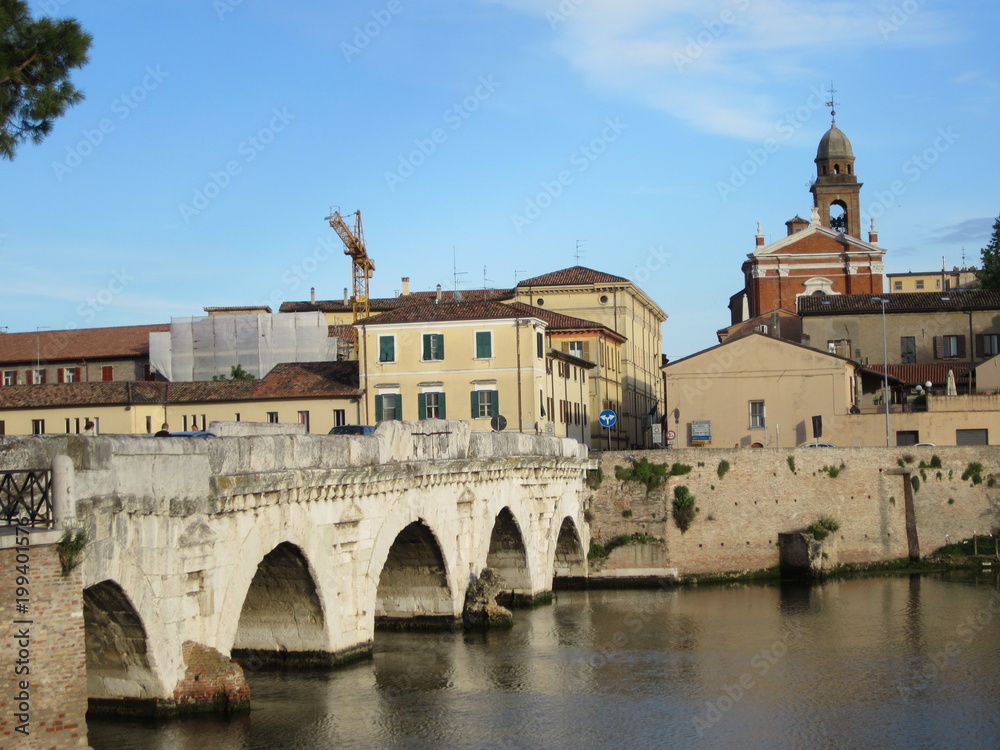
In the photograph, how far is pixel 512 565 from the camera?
38.2 meters

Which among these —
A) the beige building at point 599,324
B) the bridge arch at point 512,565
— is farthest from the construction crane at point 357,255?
the bridge arch at point 512,565

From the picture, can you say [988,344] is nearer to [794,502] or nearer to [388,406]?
[794,502]

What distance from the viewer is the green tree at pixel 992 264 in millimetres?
69438

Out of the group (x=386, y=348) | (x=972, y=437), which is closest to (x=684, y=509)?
(x=972, y=437)

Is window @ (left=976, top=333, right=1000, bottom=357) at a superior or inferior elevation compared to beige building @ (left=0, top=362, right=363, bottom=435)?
superior

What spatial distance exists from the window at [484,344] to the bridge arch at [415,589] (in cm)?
2216

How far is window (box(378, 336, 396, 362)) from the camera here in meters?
54.9

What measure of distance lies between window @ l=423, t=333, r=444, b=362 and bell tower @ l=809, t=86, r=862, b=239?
4390 cm

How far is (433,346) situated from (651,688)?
29135mm

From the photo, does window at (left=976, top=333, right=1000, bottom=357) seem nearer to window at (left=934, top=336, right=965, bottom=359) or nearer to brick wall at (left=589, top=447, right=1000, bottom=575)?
window at (left=934, top=336, right=965, bottom=359)

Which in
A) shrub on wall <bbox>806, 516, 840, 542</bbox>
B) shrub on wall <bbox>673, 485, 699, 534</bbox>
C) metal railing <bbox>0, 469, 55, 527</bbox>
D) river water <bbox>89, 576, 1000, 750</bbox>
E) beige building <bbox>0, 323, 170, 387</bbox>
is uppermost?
beige building <bbox>0, 323, 170, 387</bbox>

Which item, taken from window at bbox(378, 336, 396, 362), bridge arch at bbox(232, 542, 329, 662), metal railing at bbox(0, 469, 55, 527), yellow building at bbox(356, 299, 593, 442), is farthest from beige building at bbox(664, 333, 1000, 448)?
metal railing at bbox(0, 469, 55, 527)

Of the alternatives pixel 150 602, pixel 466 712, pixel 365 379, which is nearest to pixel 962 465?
pixel 365 379

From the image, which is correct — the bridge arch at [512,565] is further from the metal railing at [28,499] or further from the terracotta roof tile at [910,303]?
the terracotta roof tile at [910,303]
